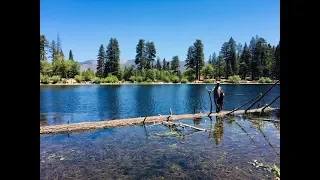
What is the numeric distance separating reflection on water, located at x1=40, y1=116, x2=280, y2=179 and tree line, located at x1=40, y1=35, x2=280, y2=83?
69.3m

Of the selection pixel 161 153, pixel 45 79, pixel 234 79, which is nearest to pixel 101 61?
pixel 45 79

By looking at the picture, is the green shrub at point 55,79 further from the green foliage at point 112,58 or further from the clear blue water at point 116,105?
the clear blue water at point 116,105

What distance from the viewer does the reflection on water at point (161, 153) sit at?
959 cm

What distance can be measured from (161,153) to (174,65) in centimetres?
8728

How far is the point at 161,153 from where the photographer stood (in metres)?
12.0

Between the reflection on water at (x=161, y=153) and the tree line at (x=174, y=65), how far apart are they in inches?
2727

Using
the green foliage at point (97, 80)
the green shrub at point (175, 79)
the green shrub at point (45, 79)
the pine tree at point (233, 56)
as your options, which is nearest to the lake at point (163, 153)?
the green shrub at point (45, 79)

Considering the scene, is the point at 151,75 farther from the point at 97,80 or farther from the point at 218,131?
the point at 218,131

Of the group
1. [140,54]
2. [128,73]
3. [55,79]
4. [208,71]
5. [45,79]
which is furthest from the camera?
[140,54]

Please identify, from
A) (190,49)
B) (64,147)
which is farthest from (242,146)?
(190,49)

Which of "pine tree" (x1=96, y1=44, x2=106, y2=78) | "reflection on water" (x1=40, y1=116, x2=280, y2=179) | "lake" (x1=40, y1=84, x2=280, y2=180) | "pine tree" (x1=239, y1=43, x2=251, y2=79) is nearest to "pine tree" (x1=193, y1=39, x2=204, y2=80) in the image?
"pine tree" (x1=239, y1=43, x2=251, y2=79)

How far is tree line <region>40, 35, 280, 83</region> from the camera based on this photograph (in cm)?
8175
